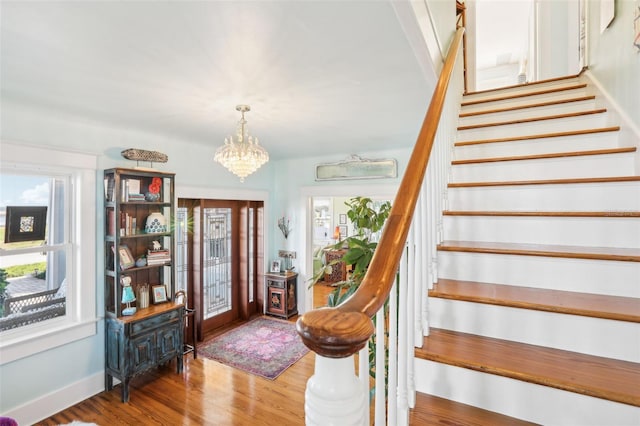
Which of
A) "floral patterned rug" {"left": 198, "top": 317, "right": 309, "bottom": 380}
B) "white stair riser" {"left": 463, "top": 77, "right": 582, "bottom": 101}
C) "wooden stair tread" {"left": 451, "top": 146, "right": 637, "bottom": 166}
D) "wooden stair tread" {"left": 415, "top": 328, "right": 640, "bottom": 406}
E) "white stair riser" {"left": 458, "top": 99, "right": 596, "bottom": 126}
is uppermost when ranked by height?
"white stair riser" {"left": 463, "top": 77, "right": 582, "bottom": 101}

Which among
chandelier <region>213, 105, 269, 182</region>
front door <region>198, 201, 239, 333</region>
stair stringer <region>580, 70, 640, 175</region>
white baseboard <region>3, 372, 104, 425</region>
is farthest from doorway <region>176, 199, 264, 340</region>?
stair stringer <region>580, 70, 640, 175</region>

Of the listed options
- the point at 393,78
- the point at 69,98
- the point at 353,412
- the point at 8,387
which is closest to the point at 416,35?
the point at 393,78

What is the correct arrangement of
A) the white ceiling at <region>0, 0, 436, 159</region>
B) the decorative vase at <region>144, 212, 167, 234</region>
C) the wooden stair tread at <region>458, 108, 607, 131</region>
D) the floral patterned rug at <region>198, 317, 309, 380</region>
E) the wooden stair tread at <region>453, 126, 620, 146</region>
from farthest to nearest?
1. the floral patterned rug at <region>198, 317, 309, 380</region>
2. the decorative vase at <region>144, 212, 167, 234</region>
3. the wooden stair tread at <region>458, 108, 607, 131</region>
4. the wooden stair tread at <region>453, 126, 620, 146</region>
5. the white ceiling at <region>0, 0, 436, 159</region>

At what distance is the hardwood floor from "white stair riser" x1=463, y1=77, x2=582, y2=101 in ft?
11.0

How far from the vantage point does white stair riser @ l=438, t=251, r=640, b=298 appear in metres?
1.26

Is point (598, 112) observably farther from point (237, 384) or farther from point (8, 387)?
point (8, 387)

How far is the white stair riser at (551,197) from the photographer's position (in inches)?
61.2

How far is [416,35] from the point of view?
153 cm

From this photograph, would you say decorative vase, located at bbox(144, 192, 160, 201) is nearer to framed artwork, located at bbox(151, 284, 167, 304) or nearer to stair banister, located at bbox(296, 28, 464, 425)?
framed artwork, located at bbox(151, 284, 167, 304)

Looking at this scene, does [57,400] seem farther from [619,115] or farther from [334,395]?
[619,115]

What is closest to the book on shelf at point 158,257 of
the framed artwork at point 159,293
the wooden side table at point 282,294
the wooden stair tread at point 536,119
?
the framed artwork at point 159,293

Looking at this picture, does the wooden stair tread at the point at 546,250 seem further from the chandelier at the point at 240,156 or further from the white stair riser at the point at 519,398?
the chandelier at the point at 240,156

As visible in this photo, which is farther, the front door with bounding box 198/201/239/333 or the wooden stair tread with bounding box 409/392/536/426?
the front door with bounding box 198/201/239/333

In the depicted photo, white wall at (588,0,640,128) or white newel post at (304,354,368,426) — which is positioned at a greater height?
white wall at (588,0,640,128)
